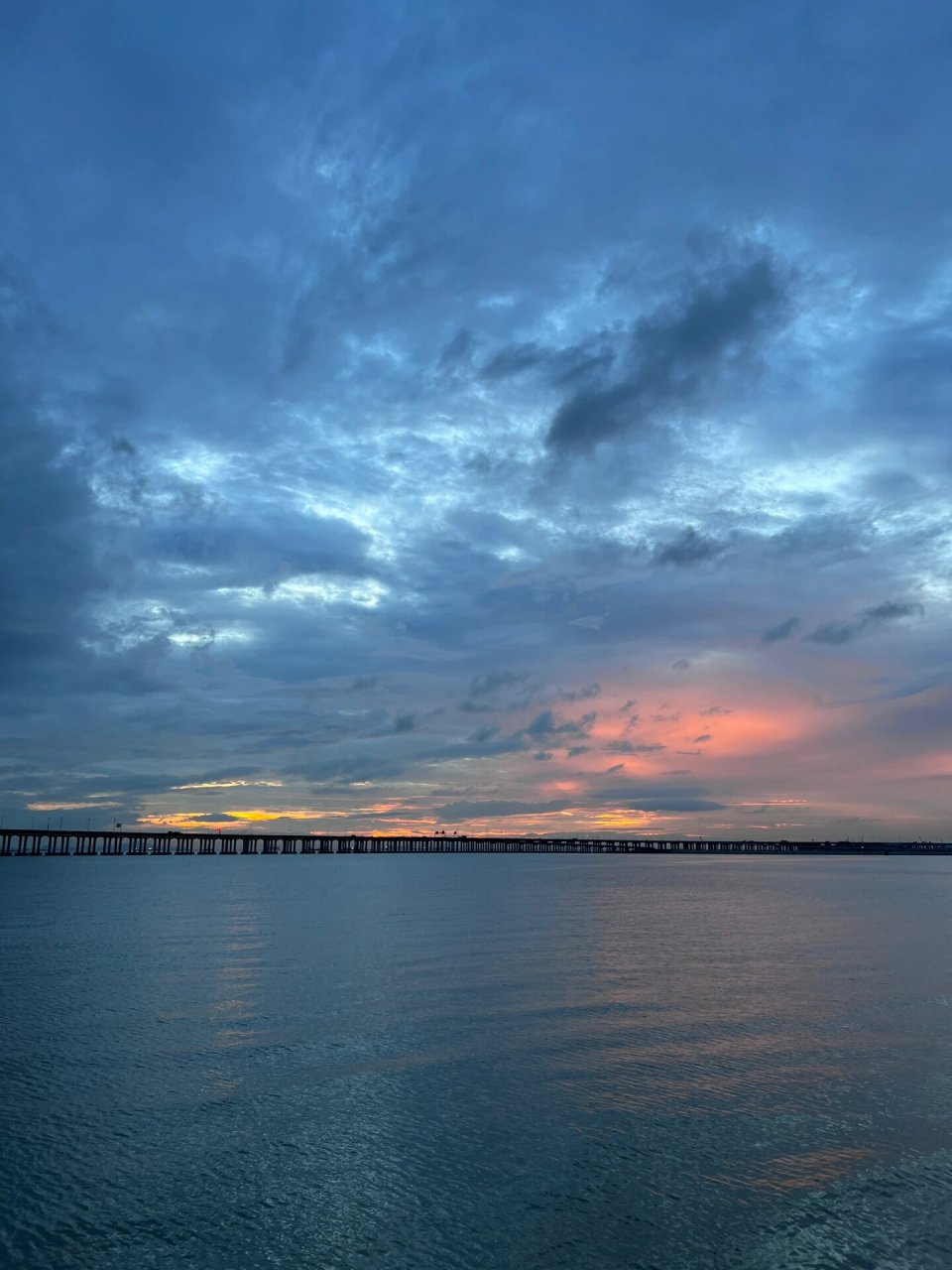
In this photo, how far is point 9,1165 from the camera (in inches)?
746

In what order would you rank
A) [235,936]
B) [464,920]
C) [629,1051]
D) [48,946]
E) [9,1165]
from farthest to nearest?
[464,920]
[235,936]
[48,946]
[629,1051]
[9,1165]

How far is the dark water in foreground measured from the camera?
52.0 feet

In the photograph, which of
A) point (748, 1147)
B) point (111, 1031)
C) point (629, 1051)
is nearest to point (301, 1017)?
point (111, 1031)

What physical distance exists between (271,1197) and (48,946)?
4376 centimetres

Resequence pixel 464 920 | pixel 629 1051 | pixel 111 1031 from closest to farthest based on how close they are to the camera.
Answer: pixel 629 1051 → pixel 111 1031 → pixel 464 920

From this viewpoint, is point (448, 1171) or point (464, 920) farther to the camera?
point (464, 920)

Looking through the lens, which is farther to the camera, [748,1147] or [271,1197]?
[748,1147]

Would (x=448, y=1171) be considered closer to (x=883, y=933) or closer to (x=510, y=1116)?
(x=510, y=1116)

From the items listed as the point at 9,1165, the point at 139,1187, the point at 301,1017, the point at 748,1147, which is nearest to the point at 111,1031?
the point at 301,1017

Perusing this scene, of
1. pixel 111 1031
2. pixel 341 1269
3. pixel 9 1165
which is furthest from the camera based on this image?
pixel 111 1031

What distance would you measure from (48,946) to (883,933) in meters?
56.0

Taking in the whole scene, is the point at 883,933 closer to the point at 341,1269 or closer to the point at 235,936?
the point at 235,936

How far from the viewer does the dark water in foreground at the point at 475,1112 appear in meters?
15.8

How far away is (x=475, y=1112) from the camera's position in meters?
22.0
